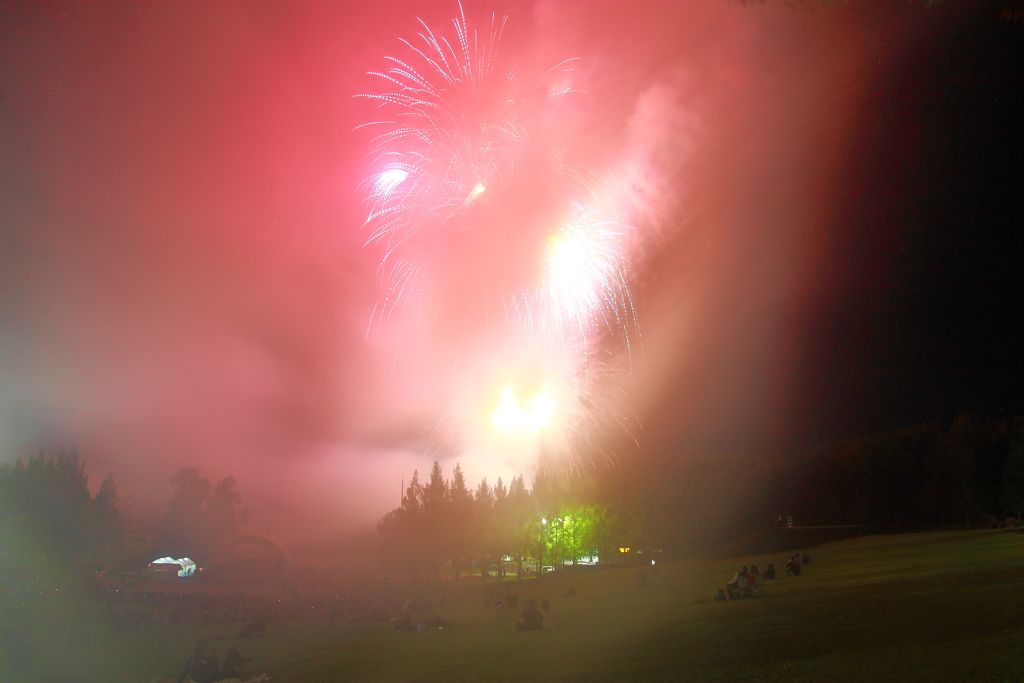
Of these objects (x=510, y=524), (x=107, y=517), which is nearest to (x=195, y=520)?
(x=107, y=517)

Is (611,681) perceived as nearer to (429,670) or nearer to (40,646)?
(429,670)

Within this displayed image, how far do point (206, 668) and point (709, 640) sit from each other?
424 inches

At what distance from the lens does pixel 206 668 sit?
43.1ft

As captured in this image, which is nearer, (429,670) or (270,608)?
(429,670)

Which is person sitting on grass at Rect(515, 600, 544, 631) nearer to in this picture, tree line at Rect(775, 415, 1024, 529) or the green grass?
the green grass

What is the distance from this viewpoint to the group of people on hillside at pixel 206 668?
1297 centimetres

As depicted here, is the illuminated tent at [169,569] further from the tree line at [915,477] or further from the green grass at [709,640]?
the tree line at [915,477]

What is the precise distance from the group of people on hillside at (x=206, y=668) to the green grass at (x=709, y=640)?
40.5 inches

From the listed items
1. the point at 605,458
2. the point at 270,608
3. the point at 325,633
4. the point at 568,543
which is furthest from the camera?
the point at 605,458

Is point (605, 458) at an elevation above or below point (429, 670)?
above

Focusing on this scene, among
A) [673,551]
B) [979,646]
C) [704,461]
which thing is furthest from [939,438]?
[979,646]

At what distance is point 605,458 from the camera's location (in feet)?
216

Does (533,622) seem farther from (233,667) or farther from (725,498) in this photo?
(725,498)

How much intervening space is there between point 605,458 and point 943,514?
30.7m
